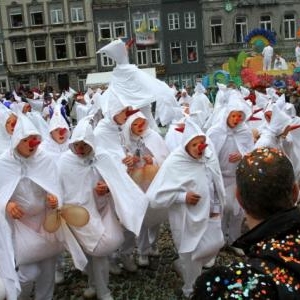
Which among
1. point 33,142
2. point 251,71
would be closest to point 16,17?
point 251,71

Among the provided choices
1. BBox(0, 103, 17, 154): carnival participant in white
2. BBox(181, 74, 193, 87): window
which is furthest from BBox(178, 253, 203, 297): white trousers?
BBox(181, 74, 193, 87): window

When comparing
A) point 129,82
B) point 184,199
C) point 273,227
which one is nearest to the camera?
point 273,227

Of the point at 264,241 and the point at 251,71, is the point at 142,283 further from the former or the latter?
the point at 251,71

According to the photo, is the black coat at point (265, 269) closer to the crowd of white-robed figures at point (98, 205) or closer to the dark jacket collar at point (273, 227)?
the dark jacket collar at point (273, 227)

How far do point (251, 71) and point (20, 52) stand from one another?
29542mm

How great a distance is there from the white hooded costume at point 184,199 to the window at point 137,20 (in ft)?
136

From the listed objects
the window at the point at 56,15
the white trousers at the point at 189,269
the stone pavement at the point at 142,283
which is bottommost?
the stone pavement at the point at 142,283

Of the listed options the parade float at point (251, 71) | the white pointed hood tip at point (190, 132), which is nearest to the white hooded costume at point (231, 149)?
the white pointed hood tip at point (190, 132)

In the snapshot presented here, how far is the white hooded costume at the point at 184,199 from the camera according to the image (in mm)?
4969

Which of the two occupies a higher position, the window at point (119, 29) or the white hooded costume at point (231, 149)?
the window at point (119, 29)

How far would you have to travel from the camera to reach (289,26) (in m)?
44.1

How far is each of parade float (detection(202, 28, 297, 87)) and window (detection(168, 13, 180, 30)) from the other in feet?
67.8

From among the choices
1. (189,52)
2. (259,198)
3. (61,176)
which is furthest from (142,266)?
(189,52)

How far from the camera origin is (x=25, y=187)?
15.3 ft
